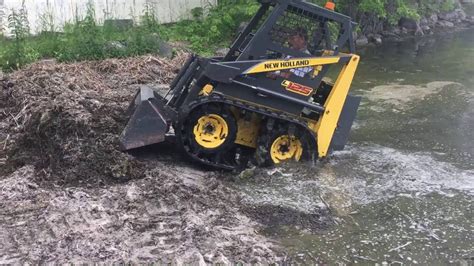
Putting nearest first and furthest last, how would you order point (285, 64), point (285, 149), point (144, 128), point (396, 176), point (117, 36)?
point (144, 128) → point (285, 64) → point (396, 176) → point (285, 149) → point (117, 36)

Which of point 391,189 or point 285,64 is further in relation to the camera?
point 285,64

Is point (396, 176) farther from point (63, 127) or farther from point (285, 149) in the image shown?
point (63, 127)

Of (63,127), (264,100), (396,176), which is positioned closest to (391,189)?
(396,176)

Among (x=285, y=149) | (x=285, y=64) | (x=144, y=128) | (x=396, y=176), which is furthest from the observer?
(x=285, y=149)

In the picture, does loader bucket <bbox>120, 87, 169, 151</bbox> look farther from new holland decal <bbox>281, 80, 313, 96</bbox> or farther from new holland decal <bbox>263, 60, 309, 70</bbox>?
new holland decal <bbox>281, 80, 313, 96</bbox>

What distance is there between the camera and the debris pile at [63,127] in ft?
18.3

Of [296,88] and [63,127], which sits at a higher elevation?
[296,88]

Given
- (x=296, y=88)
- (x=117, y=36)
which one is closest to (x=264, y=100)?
(x=296, y=88)

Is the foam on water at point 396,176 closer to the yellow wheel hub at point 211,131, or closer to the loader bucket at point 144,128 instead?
the yellow wheel hub at point 211,131

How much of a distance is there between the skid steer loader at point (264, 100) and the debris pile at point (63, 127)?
344 mm

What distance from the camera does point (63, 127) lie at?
604 centimetres

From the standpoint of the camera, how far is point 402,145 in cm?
729

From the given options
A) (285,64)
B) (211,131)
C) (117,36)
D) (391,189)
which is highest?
(117,36)

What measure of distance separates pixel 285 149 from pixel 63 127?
8.27ft
